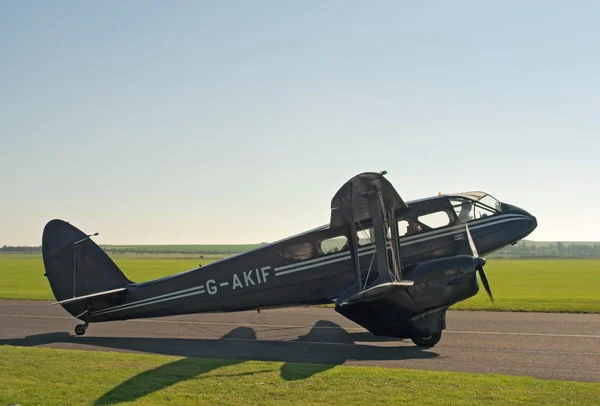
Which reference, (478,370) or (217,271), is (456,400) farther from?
(217,271)

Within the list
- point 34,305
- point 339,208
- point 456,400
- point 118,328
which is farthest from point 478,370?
point 34,305

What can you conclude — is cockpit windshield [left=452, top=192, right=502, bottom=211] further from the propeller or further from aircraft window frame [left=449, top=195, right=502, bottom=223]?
the propeller

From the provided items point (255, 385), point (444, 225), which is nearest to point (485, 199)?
point (444, 225)

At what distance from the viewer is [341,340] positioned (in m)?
15.4

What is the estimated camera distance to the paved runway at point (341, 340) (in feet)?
39.0

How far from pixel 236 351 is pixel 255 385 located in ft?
14.4

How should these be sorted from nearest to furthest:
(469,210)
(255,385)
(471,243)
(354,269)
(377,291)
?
(255,385), (377,291), (471,243), (354,269), (469,210)

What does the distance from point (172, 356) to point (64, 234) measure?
637 centimetres

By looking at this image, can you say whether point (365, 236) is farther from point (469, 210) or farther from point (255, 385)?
point (255, 385)

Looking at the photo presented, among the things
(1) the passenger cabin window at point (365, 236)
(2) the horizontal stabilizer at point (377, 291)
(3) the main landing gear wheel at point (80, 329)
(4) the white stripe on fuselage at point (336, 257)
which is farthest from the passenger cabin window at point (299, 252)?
(3) the main landing gear wheel at point (80, 329)

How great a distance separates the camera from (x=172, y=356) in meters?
13.0

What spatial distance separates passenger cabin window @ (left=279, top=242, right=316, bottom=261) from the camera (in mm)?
15604

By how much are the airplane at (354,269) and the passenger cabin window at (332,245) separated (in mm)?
28

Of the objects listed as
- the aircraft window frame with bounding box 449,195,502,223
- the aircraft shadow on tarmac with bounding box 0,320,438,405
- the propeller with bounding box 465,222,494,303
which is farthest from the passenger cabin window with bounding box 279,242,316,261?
the propeller with bounding box 465,222,494,303
